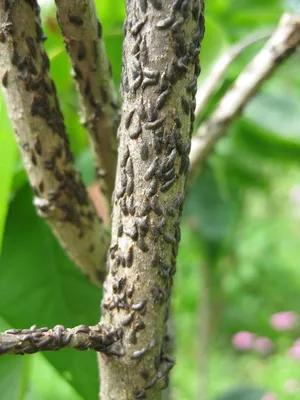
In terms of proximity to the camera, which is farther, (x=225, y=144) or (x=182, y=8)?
(x=225, y=144)

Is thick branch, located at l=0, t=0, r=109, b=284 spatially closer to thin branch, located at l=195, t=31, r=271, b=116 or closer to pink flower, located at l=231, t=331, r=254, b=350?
thin branch, located at l=195, t=31, r=271, b=116

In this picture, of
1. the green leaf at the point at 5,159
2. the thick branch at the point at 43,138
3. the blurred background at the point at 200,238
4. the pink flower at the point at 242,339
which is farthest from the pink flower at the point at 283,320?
the green leaf at the point at 5,159

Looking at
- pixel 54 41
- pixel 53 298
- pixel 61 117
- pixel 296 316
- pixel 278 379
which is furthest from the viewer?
pixel 296 316

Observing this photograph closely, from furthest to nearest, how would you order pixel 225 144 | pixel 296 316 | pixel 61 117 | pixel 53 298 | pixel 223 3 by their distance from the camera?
pixel 296 316, pixel 225 144, pixel 223 3, pixel 53 298, pixel 61 117

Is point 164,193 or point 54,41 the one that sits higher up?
point 54,41

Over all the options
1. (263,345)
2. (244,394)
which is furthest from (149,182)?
(263,345)

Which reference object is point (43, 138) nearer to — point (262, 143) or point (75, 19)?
point (75, 19)

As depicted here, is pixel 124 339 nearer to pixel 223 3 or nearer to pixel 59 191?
pixel 59 191

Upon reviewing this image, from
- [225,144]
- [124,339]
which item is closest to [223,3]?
[225,144]

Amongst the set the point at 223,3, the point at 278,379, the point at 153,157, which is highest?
the point at 223,3
